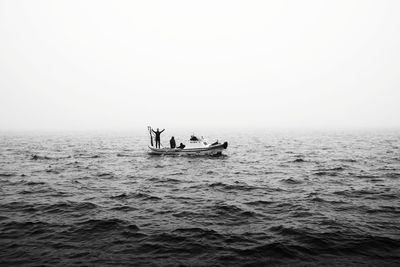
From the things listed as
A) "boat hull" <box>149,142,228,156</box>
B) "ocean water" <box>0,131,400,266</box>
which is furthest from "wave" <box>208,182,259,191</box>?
"boat hull" <box>149,142,228,156</box>

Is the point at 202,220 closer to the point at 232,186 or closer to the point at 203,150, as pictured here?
the point at 232,186

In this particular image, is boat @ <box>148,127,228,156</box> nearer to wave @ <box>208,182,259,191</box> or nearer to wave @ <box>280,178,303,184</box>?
wave @ <box>280,178,303,184</box>

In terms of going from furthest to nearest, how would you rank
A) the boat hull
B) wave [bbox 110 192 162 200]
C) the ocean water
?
the boat hull < wave [bbox 110 192 162 200] < the ocean water

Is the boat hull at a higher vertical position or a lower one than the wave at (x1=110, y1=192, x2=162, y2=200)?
higher

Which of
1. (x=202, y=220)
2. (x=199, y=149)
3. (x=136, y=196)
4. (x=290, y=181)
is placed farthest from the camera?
(x=199, y=149)

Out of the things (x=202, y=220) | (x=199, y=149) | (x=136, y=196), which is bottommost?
(x=202, y=220)

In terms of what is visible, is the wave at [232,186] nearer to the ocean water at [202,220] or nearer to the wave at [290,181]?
the ocean water at [202,220]

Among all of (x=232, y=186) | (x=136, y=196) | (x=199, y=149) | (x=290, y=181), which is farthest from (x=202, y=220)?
(x=199, y=149)

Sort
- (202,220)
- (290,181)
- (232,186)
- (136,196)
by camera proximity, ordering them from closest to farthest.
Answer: (202,220), (136,196), (232,186), (290,181)

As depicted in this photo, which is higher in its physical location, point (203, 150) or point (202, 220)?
point (203, 150)

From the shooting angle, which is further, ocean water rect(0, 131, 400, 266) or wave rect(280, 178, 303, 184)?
wave rect(280, 178, 303, 184)

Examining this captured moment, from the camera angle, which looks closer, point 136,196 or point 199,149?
point 136,196

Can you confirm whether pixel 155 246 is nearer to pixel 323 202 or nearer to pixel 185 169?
pixel 323 202

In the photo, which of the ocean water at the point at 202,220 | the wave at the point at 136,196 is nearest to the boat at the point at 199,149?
the ocean water at the point at 202,220
